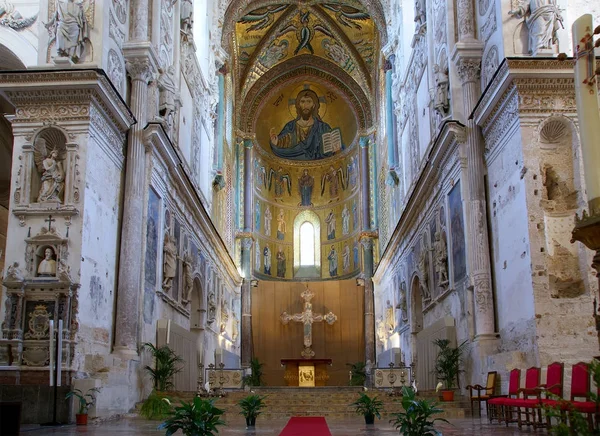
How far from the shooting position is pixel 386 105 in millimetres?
34000

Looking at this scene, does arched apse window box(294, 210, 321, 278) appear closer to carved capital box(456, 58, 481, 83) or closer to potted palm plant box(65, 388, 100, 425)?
carved capital box(456, 58, 481, 83)

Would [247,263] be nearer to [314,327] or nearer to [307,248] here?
[314,327]

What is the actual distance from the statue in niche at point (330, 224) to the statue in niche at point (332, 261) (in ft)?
2.30

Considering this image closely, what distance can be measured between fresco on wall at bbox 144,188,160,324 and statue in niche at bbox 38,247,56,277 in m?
3.64

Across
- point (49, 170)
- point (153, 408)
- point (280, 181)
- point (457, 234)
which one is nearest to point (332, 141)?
point (280, 181)

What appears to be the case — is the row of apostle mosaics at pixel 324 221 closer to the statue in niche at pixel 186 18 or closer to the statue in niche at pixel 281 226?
the statue in niche at pixel 281 226

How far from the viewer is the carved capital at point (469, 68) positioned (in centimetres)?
1788

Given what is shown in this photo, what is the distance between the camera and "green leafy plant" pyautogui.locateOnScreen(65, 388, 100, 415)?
13336 millimetres

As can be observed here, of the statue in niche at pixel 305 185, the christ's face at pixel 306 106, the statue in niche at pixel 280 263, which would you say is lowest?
the statue in niche at pixel 280 263

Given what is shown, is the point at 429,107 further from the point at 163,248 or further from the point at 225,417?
the point at 225,417

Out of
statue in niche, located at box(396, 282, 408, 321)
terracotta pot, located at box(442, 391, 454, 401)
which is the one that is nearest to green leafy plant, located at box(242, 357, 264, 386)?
statue in niche, located at box(396, 282, 408, 321)

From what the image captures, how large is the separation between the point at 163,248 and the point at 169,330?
8.03 ft

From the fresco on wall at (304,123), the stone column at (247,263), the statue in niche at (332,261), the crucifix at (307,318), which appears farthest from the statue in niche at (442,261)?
the fresco on wall at (304,123)

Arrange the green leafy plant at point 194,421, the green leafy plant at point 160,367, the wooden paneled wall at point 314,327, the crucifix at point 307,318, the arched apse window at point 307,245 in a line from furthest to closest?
1. the arched apse window at point 307,245
2. the wooden paneled wall at point 314,327
3. the crucifix at point 307,318
4. the green leafy plant at point 160,367
5. the green leafy plant at point 194,421
